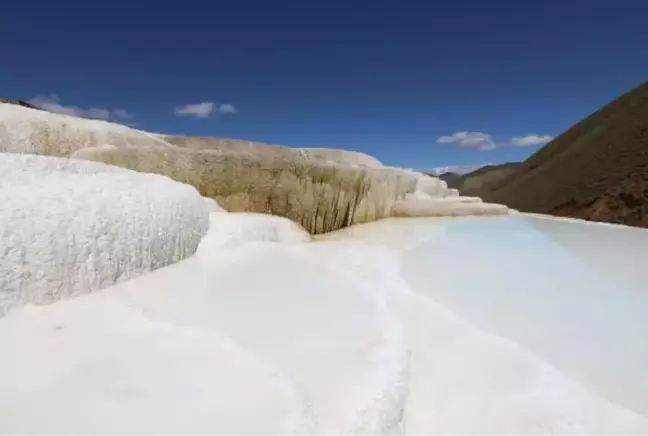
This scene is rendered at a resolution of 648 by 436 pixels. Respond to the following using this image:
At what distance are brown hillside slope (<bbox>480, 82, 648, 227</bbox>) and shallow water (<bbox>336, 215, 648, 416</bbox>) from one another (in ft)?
28.6

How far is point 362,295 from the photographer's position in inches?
114

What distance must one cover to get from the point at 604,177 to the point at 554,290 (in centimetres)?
1498

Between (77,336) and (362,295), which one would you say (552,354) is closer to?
(362,295)

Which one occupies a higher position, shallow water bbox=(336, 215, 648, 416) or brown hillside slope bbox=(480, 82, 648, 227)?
brown hillside slope bbox=(480, 82, 648, 227)

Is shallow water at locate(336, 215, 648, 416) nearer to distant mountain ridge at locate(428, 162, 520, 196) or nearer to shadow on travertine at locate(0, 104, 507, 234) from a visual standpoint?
shadow on travertine at locate(0, 104, 507, 234)

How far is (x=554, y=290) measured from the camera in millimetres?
3676

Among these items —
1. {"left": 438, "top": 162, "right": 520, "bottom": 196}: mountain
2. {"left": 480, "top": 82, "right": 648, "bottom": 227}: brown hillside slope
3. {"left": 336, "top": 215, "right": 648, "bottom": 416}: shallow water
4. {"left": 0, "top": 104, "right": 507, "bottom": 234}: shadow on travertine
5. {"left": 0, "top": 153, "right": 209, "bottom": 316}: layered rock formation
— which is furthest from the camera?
{"left": 438, "top": 162, "right": 520, "bottom": 196}: mountain

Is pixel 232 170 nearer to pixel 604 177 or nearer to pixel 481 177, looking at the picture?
pixel 604 177

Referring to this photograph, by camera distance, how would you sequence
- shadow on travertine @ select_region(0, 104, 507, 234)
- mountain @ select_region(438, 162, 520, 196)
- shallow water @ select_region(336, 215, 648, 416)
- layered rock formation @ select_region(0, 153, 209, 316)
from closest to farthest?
layered rock formation @ select_region(0, 153, 209, 316) < shallow water @ select_region(336, 215, 648, 416) < shadow on travertine @ select_region(0, 104, 507, 234) < mountain @ select_region(438, 162, 520, 196)

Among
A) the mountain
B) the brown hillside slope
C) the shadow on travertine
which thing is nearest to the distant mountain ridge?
the mountain

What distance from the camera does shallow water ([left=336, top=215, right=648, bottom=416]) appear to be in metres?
2.40

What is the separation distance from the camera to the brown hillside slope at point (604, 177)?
14327mm

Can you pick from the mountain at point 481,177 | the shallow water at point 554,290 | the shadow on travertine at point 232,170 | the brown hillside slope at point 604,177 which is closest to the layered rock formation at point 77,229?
the shallow water at point 554,290

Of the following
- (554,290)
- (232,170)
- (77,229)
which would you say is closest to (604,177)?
(232,170)
